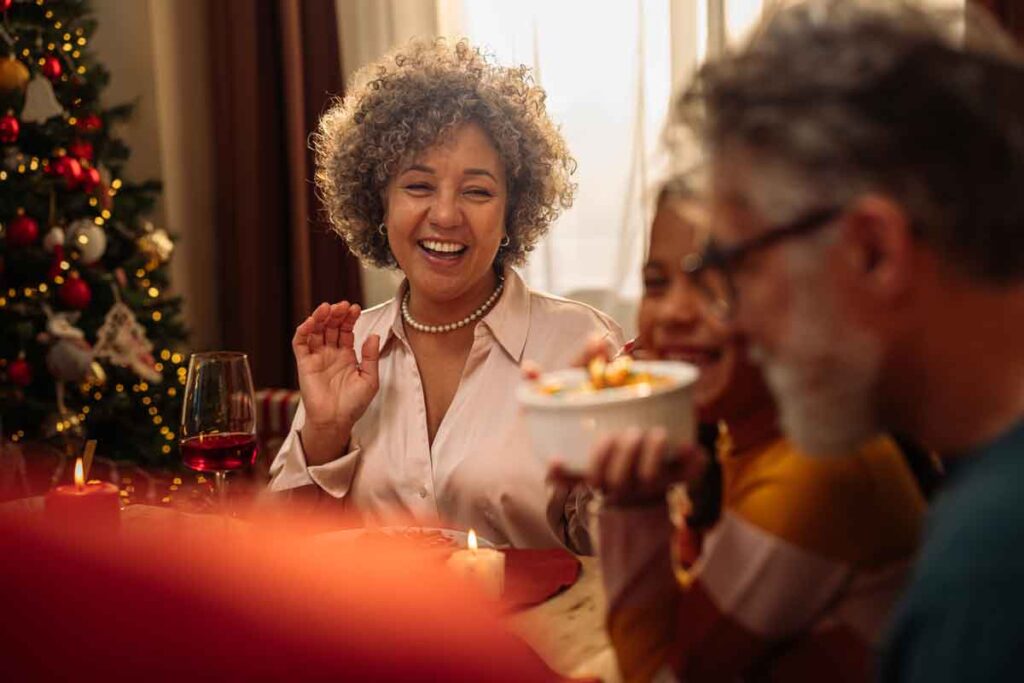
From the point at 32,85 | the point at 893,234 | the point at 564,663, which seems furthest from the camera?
the point at 32,85

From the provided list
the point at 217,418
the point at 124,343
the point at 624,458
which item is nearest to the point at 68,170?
the point at 124,343

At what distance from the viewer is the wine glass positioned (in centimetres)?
170

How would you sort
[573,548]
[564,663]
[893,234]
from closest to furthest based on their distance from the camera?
[893,234] < [564,663] < [573,548]

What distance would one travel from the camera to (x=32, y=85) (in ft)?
12.1

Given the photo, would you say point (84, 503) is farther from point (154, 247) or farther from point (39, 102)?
point (154, 247)

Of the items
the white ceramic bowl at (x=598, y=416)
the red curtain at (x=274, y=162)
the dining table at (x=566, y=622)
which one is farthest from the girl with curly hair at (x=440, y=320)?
the red curtain at (x=274, y=162)

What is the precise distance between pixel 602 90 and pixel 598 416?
3.20 m

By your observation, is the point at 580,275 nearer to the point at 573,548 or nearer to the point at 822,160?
the point at 573,548

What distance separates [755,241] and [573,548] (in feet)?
4.55

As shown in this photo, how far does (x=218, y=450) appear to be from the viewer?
67.1 inches

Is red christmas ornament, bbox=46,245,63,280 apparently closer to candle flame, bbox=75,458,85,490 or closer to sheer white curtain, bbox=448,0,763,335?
sheer white curtain, bbox=448,0,763,335

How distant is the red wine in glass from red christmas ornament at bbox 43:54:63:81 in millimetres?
2557

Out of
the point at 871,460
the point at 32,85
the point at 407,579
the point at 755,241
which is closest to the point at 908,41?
the point at 755,241

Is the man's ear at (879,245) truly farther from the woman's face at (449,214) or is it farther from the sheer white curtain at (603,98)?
the sheer white curtain at (603,98)
